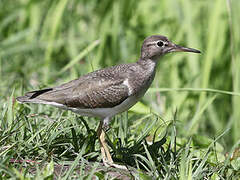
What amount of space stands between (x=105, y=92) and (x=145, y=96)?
251 cm

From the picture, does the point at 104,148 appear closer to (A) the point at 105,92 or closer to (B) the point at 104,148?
(B) the point at 104,148

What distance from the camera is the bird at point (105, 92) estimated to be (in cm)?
407

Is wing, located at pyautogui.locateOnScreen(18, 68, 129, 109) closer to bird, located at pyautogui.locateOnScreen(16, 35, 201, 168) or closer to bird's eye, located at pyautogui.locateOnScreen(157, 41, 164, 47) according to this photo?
bird, located at pyautogui.locateOnScreen(16, 35, 201, 168)

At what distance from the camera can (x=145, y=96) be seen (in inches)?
260

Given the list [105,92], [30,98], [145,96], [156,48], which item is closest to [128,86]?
[105,92]

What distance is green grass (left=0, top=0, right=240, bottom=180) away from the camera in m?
3.80

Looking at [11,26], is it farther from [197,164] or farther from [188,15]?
[197,164]

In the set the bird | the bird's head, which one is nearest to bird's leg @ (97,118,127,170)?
the bird

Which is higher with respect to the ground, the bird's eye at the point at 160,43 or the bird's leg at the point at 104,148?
the bird's eye at the point at 160,43

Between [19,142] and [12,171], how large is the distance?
58 centimetres

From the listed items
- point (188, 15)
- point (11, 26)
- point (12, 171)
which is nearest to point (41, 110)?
point (12, 171)

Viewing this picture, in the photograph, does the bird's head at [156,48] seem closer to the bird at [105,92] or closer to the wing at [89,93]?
the bird at [105,92]

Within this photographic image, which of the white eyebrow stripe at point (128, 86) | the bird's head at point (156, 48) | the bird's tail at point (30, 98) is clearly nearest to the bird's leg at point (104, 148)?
the white eyebrow stripe at point (128, 86)

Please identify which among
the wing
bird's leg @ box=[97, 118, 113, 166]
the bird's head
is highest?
the bird's head
